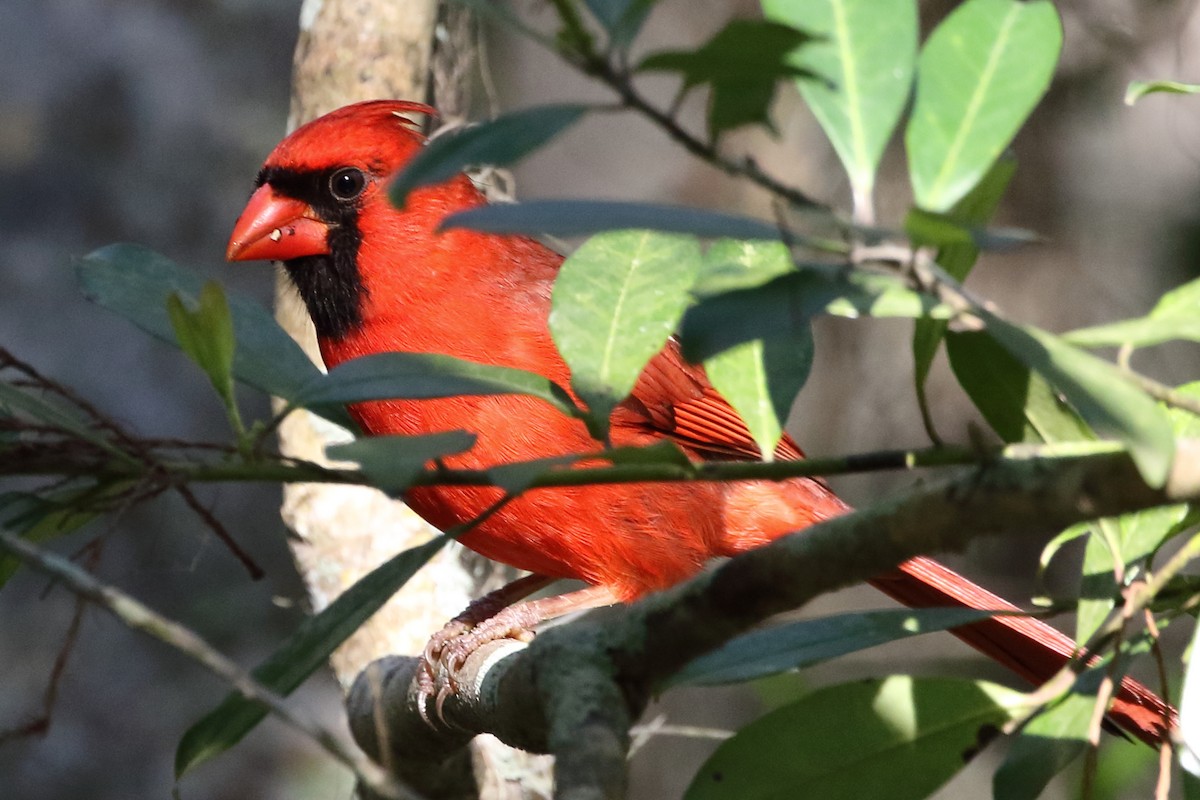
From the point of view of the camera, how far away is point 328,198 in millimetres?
2268

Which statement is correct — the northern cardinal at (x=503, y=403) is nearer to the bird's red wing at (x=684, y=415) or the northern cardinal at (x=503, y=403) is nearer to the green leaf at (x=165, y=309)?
the bird's red wing at (x=684, y=415)

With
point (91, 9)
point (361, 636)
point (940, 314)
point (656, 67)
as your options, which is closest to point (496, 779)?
point (361, 636)

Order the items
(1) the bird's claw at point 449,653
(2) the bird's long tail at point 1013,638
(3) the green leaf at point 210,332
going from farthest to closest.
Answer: (1) the bird's claw at point 449,653 → (2) the bird's long tail at point 1013,638 → (3) the green leaf at point 210,332

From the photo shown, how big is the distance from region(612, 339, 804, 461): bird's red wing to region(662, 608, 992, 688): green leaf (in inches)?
45.6

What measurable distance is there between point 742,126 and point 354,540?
70.3 inches

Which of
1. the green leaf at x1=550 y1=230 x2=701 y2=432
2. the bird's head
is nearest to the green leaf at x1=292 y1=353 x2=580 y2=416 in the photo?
the green leaf at x1=550 y1=230 x2=701 y2=432

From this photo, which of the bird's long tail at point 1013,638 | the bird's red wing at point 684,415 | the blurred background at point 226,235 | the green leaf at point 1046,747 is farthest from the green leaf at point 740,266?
the blurred background at point 226,235

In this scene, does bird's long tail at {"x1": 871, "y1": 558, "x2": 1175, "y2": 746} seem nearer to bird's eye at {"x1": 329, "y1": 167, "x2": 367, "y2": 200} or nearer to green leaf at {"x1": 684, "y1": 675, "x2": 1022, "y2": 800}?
green leaf at {"x1": 684, "y1": 675, "x2": 1022, "y2": 800}

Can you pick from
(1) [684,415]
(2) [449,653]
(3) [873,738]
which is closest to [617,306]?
(3) [873,738]

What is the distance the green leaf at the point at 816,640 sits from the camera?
103 centimetres

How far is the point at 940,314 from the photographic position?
90 centimetres

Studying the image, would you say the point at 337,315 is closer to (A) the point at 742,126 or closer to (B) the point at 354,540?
(B) the point at 354,540

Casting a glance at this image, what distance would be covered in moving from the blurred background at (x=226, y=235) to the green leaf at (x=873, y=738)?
9.98 feet

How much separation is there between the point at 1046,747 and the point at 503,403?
1.03m
